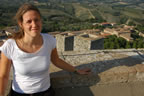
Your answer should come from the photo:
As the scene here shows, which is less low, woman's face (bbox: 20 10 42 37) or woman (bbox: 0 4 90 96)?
woman's face (bbox: 20 10 42 37)

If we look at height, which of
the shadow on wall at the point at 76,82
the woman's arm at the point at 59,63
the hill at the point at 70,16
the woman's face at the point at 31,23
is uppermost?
the woman's face at the point at 31,23

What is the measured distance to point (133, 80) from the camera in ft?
6.85

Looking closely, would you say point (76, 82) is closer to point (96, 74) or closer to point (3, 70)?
point (96, 74)

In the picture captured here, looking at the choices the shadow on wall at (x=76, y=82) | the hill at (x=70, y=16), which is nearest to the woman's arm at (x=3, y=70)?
the shadow on wall at (x=76, y=82)

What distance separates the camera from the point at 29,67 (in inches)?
53.8

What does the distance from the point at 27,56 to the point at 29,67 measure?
0.10 m

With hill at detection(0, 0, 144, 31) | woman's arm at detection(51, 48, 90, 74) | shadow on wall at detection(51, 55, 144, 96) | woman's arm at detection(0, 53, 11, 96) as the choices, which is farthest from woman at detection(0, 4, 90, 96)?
hill at detection(0, 0, 144, 31)

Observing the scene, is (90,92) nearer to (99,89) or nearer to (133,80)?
(99,89)

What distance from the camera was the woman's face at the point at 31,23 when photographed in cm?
133

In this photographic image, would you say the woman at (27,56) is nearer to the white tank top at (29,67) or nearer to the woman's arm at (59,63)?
the white tank top at (29,67)

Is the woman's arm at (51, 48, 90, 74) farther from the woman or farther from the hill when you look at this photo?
the hill

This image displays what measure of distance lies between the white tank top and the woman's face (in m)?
0.16

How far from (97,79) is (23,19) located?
1203 millimetres

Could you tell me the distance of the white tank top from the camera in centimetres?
133
